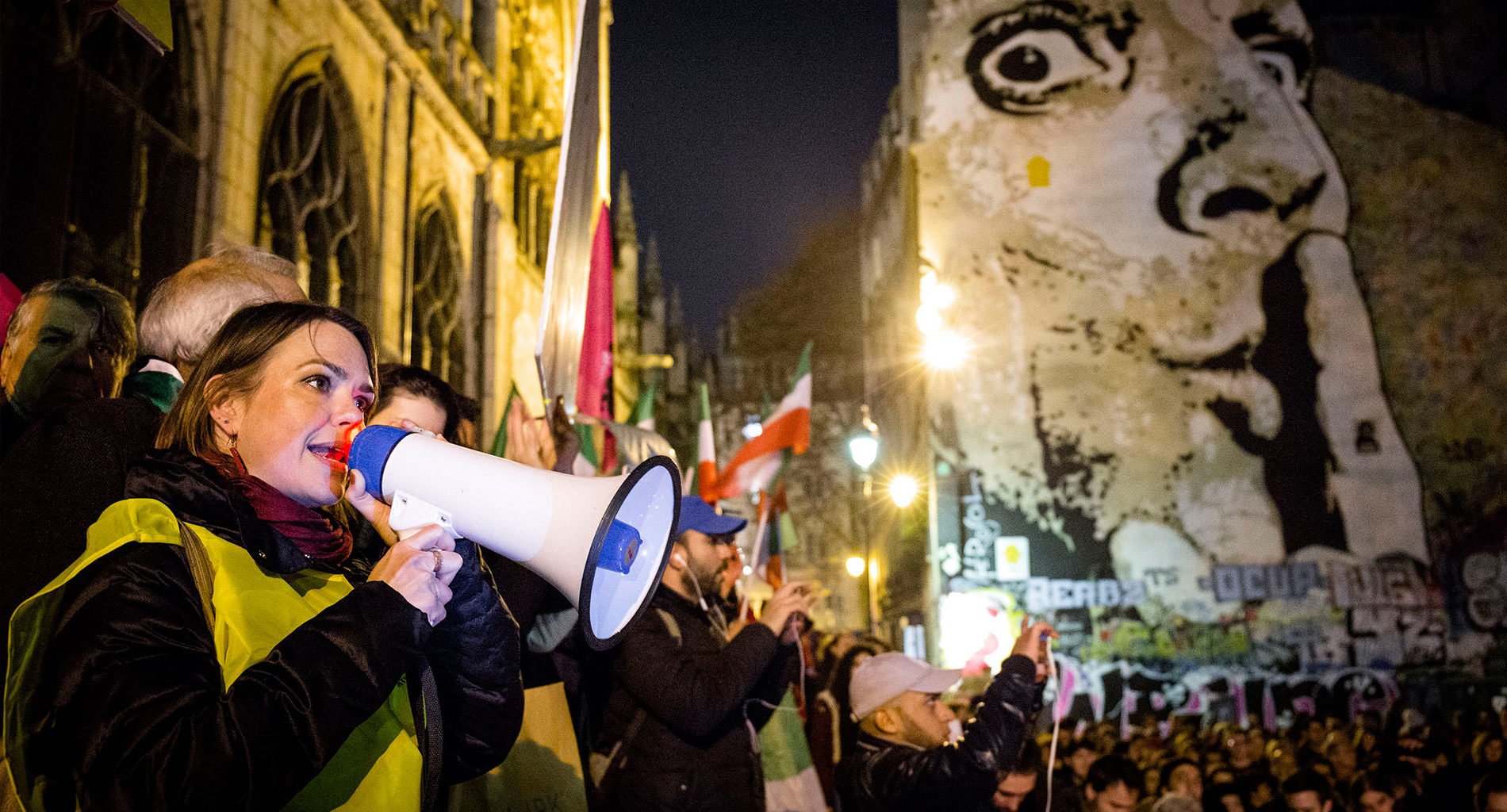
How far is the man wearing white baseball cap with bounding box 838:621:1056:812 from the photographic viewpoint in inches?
151

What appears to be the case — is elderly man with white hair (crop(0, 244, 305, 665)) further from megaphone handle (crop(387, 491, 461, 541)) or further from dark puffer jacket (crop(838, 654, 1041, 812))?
dark puffer jacket (crop(838, 654, 1041, 812))

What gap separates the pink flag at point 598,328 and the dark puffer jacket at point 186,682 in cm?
426

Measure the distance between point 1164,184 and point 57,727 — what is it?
2255cm

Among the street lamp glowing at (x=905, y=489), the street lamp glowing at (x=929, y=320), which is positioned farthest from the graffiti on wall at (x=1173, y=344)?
the street lamp glowing at (x=905, y=489)

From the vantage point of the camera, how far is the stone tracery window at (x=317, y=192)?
1126cm

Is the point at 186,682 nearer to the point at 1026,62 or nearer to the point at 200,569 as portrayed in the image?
the point at 200,569

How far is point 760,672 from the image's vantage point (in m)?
3.67

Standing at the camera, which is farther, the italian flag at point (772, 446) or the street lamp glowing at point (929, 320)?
the street lamp glowing at point (929, 320)

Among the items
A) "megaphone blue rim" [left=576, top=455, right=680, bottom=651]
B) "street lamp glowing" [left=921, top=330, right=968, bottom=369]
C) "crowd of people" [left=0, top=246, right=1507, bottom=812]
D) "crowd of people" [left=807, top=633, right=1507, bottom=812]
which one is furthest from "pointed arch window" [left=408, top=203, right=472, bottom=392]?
"megaphone blue rim" [left=576, top=455, right=680, bottom=651]

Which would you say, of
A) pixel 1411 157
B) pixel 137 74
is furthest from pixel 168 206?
pixel 1411 157

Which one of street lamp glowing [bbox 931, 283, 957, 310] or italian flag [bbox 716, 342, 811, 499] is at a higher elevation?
street lamp glowing [bbox 931, 283, 957, 310]

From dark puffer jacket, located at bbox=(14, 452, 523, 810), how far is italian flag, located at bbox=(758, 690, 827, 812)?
3.16 meters

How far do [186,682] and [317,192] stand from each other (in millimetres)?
11735

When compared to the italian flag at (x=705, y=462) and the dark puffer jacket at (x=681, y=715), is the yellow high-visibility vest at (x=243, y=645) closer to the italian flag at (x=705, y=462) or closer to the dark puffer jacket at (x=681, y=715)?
the dark puffer jacket at (x=681, y=715)
